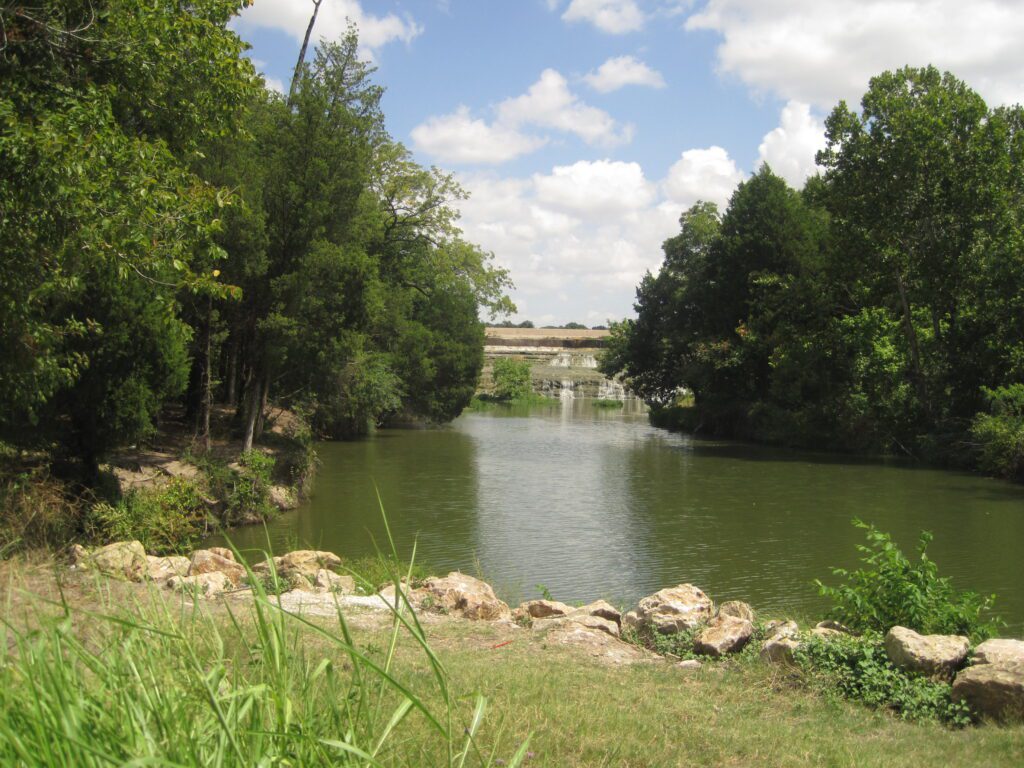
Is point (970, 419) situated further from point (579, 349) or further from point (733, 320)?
point (579, 349)

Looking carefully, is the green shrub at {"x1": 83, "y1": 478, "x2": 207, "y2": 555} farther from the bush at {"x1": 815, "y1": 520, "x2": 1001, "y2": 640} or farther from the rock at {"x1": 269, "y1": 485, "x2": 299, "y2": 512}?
the bush at {"x1": 815, "y1": 520, "x2": 1001, "y2": 640}

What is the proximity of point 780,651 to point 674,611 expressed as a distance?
1.63 metres

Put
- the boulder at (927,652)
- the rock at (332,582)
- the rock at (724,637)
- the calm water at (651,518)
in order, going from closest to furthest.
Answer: the boulder at (927,652)
the rock at (724,637)
the rock at (332,582)
the calm water at (651,518)

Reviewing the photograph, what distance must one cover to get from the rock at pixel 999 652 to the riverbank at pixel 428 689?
689mm

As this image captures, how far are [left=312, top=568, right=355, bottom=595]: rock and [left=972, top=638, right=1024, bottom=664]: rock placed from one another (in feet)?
18.7

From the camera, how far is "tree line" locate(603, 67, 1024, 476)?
90.7ft

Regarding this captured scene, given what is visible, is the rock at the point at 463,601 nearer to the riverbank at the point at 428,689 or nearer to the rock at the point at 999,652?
the riverbank at the point at 428,689

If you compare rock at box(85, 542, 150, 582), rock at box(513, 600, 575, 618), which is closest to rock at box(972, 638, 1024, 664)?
rock at box(513, 600, 575, 618)

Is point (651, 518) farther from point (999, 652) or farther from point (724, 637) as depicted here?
point (999, 652)

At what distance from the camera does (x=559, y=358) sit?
262ft

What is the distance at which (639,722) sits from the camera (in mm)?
5000

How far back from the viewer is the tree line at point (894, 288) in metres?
27.6

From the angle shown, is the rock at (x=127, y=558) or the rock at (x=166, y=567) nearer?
the rock at (x=127, y=558)

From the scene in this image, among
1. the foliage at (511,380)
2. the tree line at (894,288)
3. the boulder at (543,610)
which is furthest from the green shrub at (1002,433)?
the foliage at (511,380)
